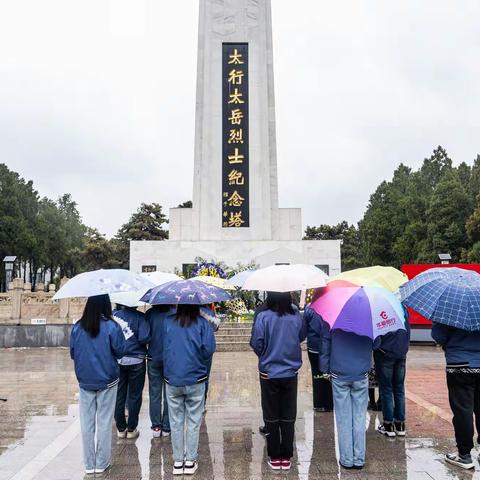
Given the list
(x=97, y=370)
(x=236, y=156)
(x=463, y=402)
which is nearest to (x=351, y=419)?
(x=463, y=402)

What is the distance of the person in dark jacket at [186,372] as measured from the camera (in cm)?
404

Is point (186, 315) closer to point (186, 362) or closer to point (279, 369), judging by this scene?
point (186, 362)

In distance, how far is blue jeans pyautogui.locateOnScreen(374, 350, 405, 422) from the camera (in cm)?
504

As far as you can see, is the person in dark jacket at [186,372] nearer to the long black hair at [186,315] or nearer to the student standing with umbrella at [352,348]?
the long black hair at [186,315]

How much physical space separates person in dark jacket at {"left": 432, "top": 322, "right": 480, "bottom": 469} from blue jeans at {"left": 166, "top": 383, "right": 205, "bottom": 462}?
1.89 meters

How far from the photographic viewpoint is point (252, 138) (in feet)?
68.5

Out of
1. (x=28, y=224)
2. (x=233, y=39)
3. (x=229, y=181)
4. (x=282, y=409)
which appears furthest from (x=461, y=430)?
(x=28, y=224)

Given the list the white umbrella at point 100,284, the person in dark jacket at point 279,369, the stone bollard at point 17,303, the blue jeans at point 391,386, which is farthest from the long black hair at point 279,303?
the stone bollard at point 17,303


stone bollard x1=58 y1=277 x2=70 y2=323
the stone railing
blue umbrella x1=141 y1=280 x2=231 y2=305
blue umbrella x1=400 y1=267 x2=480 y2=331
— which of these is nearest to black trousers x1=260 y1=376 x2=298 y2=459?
blue umbrella x1=141 y1=280 x2=231 y2=305

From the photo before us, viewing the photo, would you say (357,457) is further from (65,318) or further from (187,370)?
(65,318)

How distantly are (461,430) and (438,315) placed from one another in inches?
38.7

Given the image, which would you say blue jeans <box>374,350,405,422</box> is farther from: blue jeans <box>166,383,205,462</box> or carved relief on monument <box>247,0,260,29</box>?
carved relief on monument <box>247,0,260,29</box>

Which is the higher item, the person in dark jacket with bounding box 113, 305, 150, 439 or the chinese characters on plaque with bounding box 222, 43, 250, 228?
the chinese characters on plaque with bounding box 222, 43, 250, 228

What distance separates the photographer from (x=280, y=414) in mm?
4184
